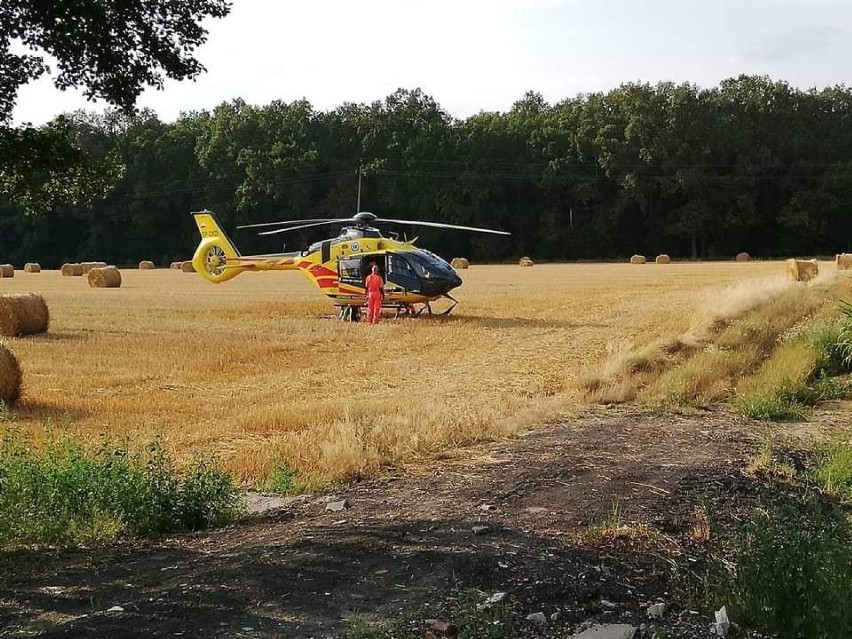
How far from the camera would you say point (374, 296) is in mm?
24344

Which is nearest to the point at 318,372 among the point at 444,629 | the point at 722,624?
the point at 444,629

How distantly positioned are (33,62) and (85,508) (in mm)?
3483

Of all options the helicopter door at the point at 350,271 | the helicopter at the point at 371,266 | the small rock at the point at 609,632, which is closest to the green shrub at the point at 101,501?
the small rock at the point at 609,632

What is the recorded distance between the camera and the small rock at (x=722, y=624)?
5.41 metres

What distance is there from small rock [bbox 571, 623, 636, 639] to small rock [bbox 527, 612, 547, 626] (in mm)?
270

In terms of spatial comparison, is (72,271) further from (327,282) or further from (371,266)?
(371,266)

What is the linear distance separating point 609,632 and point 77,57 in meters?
5.42

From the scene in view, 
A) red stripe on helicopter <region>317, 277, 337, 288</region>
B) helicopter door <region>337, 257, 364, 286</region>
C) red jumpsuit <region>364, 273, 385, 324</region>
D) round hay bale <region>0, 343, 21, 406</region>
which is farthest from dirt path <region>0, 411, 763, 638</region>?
red stripe on helicopter <region>317, 277, 337, 288</region>

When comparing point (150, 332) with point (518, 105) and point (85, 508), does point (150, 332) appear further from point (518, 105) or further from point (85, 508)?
point (518, 105)

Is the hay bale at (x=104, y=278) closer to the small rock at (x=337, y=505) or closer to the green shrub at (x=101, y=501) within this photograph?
the green shrub at (x=101, y=501)

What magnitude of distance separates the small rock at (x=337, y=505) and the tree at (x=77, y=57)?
3400 millimetres

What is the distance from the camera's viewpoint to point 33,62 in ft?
21.9

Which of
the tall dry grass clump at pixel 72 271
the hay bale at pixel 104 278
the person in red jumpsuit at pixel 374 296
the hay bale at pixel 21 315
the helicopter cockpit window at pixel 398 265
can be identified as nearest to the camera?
the hay bale at pixel 21 315

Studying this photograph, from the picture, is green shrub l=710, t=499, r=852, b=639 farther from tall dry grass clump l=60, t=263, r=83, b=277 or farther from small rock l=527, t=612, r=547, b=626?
tall dry grass clump l=60, t=263, r=83, b=277
